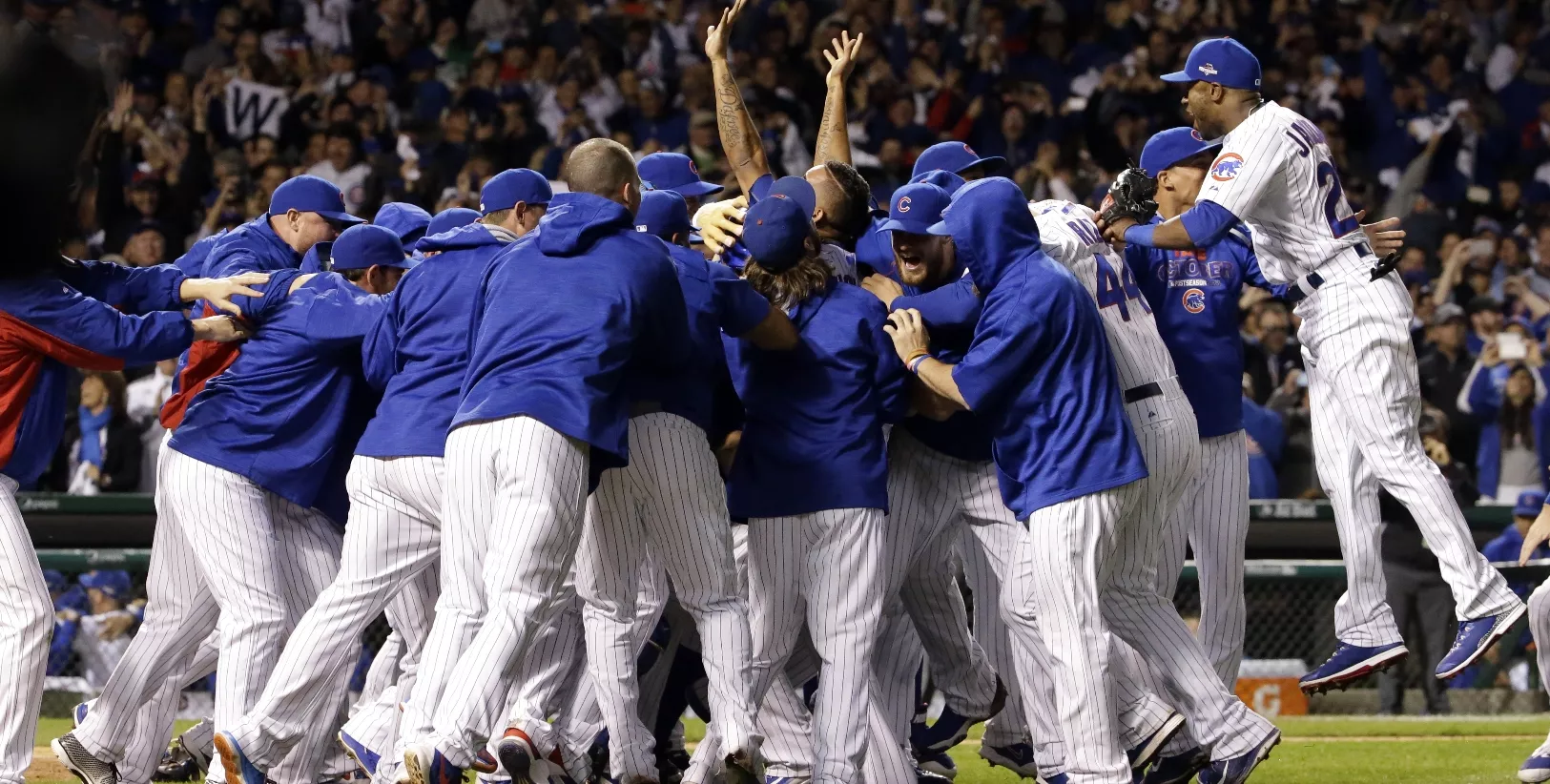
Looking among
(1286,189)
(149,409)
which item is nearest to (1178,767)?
(1286,189)

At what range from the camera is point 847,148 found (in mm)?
6934

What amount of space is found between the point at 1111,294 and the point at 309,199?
9.84 feet

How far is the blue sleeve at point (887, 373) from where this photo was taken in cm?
577

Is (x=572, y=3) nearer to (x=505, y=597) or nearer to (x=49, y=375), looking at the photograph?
(x=49, y=375)

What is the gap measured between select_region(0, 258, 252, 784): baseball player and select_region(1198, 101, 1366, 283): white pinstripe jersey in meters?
3.43

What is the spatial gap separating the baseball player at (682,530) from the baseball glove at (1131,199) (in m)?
1.69

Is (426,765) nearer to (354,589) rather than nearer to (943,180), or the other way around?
→ (354,589)

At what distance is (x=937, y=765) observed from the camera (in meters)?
6.64

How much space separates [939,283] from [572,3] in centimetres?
1061

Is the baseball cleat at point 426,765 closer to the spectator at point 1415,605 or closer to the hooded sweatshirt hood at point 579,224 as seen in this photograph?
the hooded sweatshirt hood at point 579,224

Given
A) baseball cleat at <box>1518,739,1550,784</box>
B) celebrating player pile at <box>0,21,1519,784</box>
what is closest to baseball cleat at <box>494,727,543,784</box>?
celebrating player pile at <box>0,21,1519,784</box>

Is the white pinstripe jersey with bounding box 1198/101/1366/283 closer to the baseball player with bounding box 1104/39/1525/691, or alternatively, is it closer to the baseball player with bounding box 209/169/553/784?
the baseball player with bounding box 1104/39/1525/691

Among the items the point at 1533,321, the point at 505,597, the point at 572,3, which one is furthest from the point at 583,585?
the point at 572,3

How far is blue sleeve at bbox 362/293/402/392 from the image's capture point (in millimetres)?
5879
